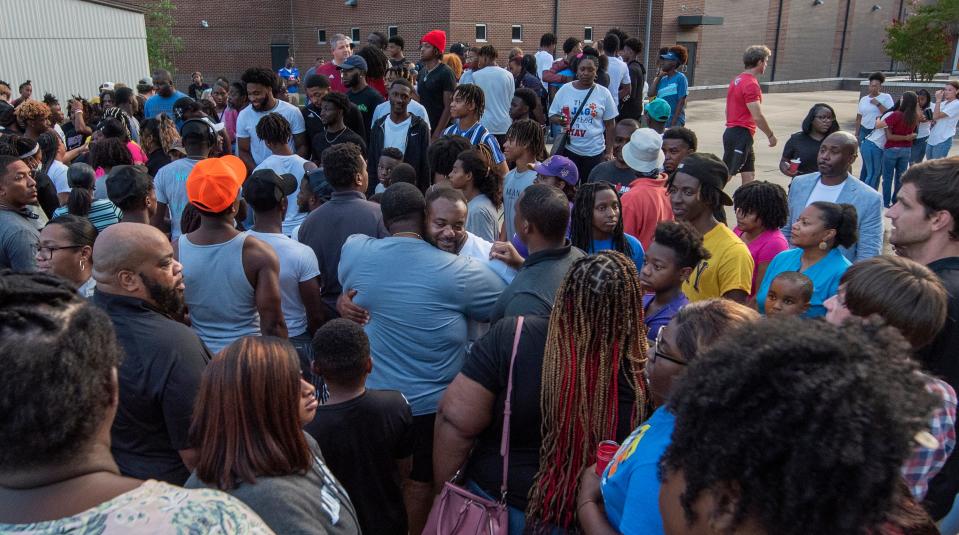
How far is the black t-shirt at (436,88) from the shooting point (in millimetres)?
8539

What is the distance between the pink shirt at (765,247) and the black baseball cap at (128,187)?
3.93 meters

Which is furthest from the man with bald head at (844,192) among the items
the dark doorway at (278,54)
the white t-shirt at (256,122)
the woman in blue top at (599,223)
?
the dark doorway at (278,54)

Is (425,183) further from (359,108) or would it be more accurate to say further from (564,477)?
(564,477)

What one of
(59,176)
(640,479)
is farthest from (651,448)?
(59,176)

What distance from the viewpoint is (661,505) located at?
1649 millimetres

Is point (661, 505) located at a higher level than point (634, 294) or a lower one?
lower

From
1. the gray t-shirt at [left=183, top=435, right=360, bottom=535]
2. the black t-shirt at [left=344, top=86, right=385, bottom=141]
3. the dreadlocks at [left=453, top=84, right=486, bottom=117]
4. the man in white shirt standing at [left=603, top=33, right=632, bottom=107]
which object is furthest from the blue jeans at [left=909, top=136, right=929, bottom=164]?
the gray t-shirt at [left=183, top=435, right=360, bottom=535]

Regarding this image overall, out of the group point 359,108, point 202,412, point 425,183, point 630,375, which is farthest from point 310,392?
point 359,108

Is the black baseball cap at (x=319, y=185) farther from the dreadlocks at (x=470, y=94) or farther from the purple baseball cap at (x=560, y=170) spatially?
the dreadlocks at (x=470, y=94)

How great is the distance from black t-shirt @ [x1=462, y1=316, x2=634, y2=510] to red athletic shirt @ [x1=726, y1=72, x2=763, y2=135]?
21.8ft

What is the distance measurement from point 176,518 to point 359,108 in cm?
704

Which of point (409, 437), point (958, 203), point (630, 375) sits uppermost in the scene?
point (958, 203)

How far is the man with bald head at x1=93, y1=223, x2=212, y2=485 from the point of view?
2447 mm

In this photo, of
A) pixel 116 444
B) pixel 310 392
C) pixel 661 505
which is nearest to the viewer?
pixel 661 505
